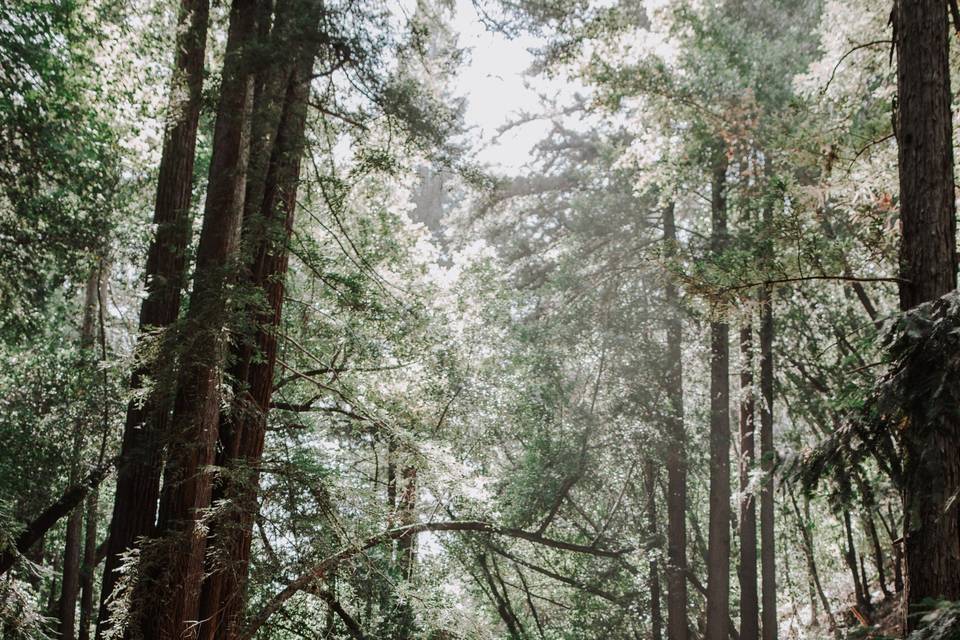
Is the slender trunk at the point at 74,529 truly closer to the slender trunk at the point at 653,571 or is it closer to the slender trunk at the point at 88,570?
the slender trunk at the point at 88,570

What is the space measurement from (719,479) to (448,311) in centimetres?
557

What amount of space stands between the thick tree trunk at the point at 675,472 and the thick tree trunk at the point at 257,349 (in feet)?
29.4

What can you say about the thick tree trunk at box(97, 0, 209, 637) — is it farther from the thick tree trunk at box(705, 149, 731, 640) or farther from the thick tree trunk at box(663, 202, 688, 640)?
the thick tree trunk at box(663, 202, 688, 640)

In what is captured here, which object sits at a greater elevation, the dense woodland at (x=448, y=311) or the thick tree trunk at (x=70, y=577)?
the dense woodland at (x=448, y=311)

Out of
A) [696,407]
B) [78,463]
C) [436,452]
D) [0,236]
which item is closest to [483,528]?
[436,452]

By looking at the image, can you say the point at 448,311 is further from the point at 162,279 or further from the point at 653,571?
the point at 653,571

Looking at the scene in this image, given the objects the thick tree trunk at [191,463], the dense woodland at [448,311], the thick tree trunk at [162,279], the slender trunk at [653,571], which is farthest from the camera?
the slender trunk at [653,571]

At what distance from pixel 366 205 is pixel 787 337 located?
7.36m

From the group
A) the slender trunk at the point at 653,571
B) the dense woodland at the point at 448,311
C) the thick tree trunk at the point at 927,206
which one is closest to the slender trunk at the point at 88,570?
the dense woodland at the point at 448,311

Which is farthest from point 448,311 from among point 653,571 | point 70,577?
point 653,571

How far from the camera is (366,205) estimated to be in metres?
9.98

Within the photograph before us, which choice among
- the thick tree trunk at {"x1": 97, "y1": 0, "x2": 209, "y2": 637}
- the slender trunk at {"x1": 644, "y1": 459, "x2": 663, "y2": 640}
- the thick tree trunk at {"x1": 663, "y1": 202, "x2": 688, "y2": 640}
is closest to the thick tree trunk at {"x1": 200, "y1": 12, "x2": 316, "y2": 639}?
the thick tree trunk at {"x1": 97, "y1": 0, "x2": 209, "y2": 637}

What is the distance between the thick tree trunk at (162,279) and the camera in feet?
19.1

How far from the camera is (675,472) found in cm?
1443
